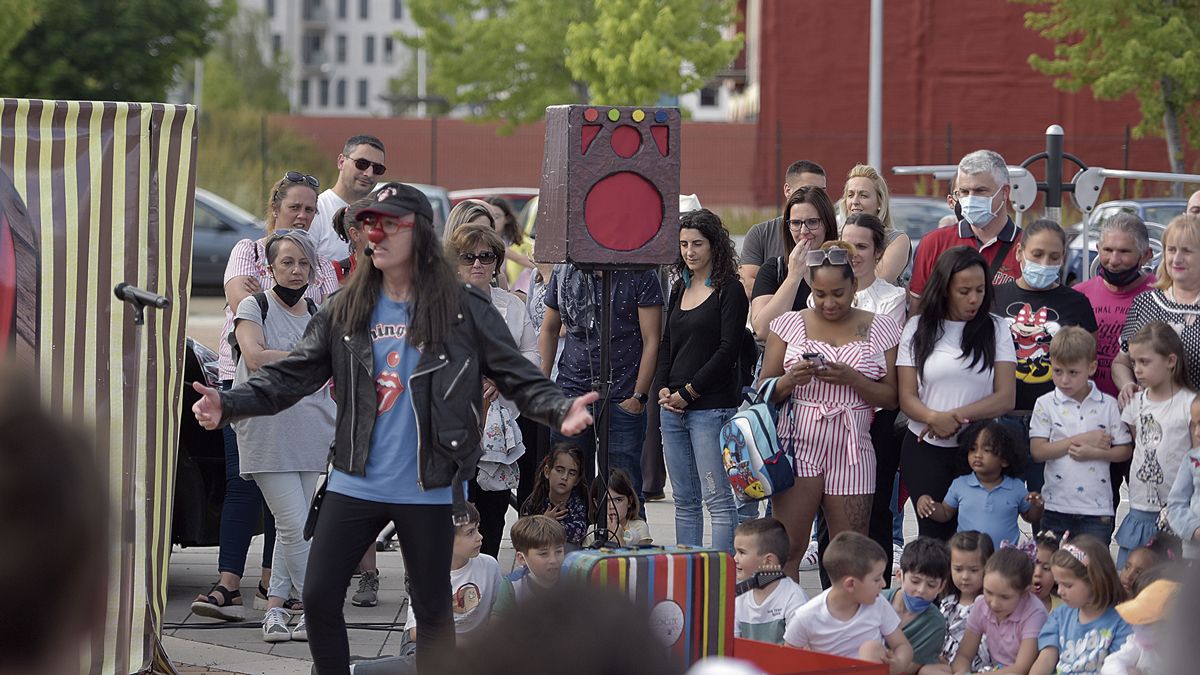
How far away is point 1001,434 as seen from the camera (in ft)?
20.7

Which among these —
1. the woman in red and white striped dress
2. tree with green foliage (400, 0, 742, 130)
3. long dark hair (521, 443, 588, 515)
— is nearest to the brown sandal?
long dark hair (521, 443, 588, 515)

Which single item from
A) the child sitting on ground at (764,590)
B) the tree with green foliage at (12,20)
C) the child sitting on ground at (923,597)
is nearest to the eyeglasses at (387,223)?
the child sitting on ground at (764,590)

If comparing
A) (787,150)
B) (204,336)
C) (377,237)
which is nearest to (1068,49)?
(787,150)

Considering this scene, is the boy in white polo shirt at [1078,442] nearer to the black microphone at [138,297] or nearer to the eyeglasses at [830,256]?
the eyeglasses at [830,256]

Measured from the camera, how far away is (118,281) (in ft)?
18.2

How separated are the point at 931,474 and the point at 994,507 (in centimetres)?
35

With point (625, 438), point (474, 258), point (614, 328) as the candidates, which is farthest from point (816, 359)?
point (474, 258)

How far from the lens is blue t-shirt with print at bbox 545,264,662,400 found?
7.28m

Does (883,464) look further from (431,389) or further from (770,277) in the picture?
(431,389)

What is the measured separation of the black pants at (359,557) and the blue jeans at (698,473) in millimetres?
2210

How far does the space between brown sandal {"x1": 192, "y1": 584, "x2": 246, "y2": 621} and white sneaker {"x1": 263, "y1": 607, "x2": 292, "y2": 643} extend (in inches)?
12.5

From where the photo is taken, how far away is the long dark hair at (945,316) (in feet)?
21.2

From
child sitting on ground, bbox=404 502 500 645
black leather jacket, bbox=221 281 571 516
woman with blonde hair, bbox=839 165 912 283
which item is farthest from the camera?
woman with blonde hair, bbox=839 165 912 283

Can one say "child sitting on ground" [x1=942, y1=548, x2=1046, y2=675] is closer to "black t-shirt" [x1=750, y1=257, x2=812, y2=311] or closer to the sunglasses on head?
"black t-shirt" [x1=750, y1=257, x2=812, y2=311]
